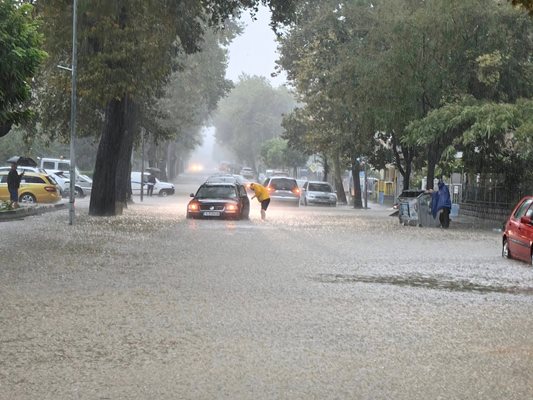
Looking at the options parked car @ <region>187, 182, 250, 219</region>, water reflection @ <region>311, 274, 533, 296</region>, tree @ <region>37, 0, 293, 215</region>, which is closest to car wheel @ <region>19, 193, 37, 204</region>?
tree @ <region>37, 0, 293, 215</region>

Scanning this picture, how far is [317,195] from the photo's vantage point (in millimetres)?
55156

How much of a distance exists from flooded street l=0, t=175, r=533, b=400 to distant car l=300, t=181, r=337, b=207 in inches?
1358

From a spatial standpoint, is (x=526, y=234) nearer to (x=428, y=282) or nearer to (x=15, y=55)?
(x=428, y=282)

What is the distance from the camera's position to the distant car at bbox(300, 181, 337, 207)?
181 ft

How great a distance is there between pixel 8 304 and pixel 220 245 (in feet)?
34.0

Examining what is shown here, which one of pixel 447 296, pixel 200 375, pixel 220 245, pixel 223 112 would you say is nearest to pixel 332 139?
pixel 220 245

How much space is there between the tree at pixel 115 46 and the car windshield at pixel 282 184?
1957 cm

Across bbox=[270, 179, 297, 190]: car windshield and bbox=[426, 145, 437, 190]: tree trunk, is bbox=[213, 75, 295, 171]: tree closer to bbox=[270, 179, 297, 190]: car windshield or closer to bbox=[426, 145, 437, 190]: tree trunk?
bbox=[270, 179, 297, 190]: car windshield

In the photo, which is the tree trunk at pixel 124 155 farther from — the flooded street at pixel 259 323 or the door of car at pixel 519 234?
the door of car at pixel 519 234

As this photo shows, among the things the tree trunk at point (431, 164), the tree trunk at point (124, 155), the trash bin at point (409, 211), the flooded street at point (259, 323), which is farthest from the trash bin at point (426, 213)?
the flooded street at point (259, 323)

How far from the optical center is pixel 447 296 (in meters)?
12.7

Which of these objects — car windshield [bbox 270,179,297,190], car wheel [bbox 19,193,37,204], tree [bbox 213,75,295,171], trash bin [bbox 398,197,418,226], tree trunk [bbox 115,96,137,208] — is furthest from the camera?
tree [bbox 213,75,295,171]

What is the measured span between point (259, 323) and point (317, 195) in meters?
45.4

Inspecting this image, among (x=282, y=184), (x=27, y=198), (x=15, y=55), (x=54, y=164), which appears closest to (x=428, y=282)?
(x=15, y=55)
